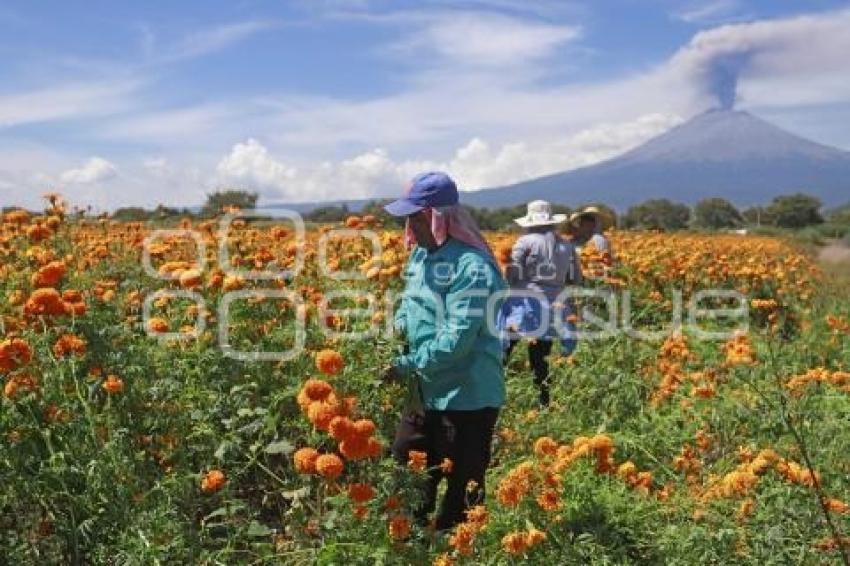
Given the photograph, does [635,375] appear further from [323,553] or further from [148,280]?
[323,553]

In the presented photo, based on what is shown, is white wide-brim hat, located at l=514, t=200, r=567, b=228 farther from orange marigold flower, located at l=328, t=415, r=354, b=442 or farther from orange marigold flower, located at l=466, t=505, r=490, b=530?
orange marigold flower, located at l=328, t=415, r=354, b=442

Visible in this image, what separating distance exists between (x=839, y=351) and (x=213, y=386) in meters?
5.70

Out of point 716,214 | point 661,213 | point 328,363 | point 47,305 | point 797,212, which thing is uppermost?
point 47,305

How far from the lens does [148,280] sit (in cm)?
593

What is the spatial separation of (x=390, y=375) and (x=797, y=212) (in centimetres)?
4515

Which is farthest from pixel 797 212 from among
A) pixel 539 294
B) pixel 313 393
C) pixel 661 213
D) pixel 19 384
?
pixel 313 393

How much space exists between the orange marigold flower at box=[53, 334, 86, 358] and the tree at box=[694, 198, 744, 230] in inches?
1721

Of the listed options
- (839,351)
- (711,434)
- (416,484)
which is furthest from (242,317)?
(839,351)

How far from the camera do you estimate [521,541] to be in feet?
8.70

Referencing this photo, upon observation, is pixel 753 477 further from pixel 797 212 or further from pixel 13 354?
pixel 797 212

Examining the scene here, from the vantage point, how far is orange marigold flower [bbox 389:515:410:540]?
245 centimetres

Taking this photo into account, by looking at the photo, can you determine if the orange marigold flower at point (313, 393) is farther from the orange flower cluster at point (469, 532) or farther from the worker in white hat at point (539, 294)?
the worker in white hat at point (539, 294)

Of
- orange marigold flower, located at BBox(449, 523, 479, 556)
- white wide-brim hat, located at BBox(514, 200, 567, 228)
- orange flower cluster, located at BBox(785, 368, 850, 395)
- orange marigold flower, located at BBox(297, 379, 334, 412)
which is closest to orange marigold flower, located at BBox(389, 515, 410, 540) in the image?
orange marigold flower, located at BBox(449, 523, 479, 556)

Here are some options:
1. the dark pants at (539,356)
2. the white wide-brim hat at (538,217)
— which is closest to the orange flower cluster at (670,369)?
the dark pants at (539,356)
